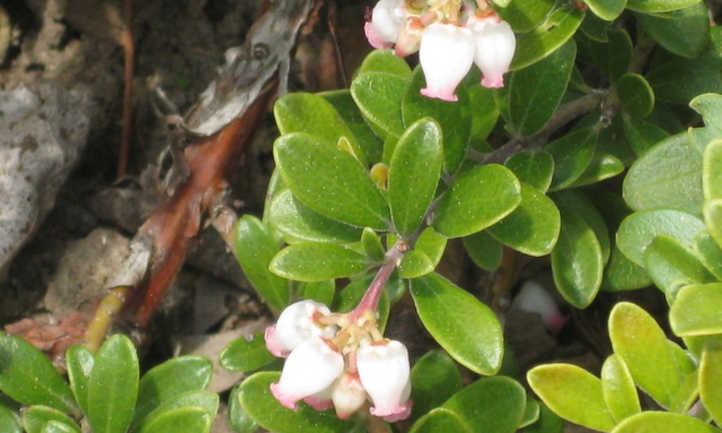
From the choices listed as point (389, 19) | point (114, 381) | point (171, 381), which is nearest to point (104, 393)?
point (114, 381)

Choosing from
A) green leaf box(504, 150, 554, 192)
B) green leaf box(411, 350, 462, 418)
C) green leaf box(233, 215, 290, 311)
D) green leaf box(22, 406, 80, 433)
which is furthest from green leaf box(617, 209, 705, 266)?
green leaf box(22, 406, 80, 433)

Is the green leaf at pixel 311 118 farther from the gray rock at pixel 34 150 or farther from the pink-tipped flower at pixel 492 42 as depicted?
the gray rock at pixel 34 150

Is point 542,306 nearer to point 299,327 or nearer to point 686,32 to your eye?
point 686,32

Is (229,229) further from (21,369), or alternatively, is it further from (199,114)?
(21,369)

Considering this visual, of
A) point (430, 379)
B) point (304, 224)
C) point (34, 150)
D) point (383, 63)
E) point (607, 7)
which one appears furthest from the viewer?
point (34, 150)

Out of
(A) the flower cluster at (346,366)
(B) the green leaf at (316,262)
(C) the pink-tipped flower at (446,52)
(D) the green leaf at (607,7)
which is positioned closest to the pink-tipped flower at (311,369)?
(A) the flower cluster at (346,366)

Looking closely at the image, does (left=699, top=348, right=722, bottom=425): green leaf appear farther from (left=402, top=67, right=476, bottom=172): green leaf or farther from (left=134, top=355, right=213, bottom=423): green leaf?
(left=134, top=355, right=213, bottom=423): green leaf

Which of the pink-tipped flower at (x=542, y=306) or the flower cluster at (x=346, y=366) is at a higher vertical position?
the flower cluster at (x=346, y=366)
